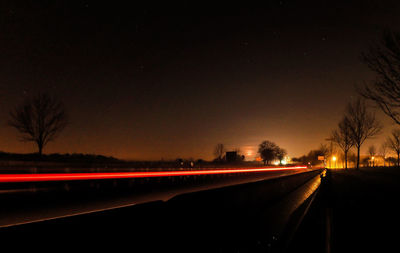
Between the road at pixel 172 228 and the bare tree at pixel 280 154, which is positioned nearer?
the road at pixel 172 228

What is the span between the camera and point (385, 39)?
1970 centimetres

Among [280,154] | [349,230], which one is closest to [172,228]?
[349,230]

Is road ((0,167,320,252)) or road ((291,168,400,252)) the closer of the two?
road ((0,167,320,252))

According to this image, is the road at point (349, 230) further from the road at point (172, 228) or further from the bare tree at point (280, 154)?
the bare tree at point (280, 154)

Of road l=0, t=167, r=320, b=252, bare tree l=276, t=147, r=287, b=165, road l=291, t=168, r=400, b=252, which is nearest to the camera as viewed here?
road l=0, t=167, r=320, b=252

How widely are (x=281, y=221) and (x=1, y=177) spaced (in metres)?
12.6

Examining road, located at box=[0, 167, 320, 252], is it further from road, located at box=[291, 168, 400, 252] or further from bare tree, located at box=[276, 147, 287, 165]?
bare tree, located at box=[276, 147, 287, 165]

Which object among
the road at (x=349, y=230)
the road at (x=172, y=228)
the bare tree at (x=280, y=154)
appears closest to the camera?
the road at (x=172, y=228)

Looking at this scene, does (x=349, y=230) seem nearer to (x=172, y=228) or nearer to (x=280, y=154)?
(x=172, y=228)

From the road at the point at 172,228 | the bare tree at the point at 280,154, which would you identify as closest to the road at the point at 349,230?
the road at the point at 172,228

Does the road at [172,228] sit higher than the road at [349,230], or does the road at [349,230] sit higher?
the road at [172,228]

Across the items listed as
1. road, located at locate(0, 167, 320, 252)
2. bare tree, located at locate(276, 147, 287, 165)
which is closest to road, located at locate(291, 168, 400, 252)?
road, located at locate(0, 167, 320, 252)

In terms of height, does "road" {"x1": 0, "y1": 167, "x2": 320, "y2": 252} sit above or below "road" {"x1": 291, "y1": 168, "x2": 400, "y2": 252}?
above

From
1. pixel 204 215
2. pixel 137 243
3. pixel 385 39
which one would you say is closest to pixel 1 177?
pixel 204 215
